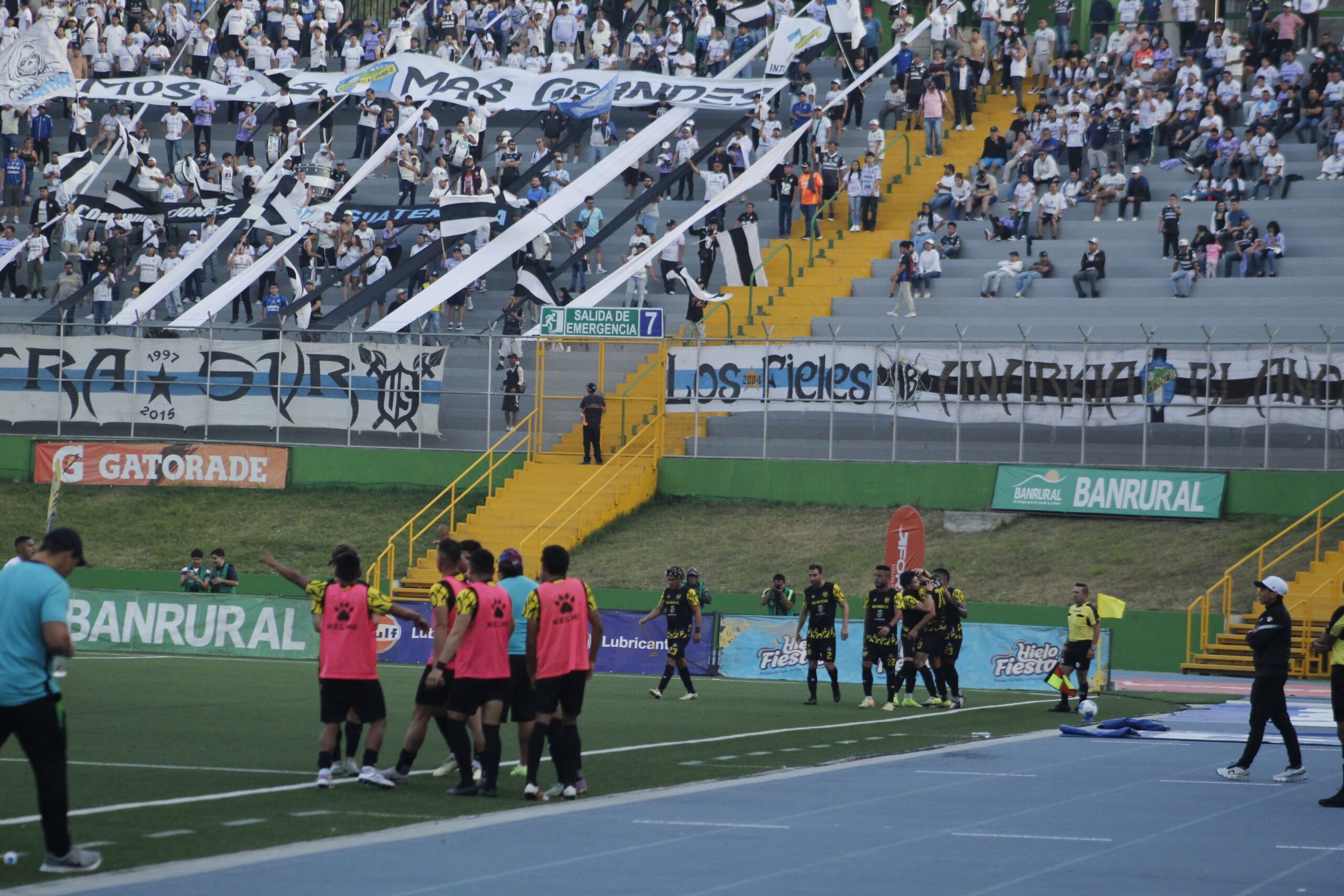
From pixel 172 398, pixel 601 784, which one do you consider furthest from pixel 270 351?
pixel 601 784

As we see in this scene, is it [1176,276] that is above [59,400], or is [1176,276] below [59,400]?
above

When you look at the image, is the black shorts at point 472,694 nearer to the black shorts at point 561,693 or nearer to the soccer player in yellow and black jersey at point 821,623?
the black shorts at point 561,693

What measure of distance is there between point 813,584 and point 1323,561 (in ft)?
39.3

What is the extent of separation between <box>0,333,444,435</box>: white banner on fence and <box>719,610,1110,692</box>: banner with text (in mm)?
12174

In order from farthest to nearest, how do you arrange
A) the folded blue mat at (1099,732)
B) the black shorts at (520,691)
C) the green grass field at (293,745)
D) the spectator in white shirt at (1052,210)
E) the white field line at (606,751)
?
the spectator in white shirt at (1052,210), the folded blue mat at (1099,732), the black shorts at (520,691), the white field line at (606,751), the green grass field at (293,745)


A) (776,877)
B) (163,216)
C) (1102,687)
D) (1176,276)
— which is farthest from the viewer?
(163,216)

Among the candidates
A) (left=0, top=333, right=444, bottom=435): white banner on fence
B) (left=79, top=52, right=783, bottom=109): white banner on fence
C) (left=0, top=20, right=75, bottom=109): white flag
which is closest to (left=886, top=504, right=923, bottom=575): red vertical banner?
(left=0, top=333, right=444, bottom=435): white banner on fence

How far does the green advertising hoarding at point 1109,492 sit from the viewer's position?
1304 inches

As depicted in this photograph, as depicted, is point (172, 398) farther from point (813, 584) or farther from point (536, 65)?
point (813, 584)

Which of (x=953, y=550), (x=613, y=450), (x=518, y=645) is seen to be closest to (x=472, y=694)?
(x=518, y=645)

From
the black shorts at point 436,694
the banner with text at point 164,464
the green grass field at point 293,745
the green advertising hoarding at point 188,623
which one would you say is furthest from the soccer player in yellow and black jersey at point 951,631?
the banner with text at point 164,464

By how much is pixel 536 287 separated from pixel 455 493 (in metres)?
5.55

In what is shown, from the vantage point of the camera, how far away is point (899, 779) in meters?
14.6

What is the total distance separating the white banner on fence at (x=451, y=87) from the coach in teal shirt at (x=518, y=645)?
32.7 metres
